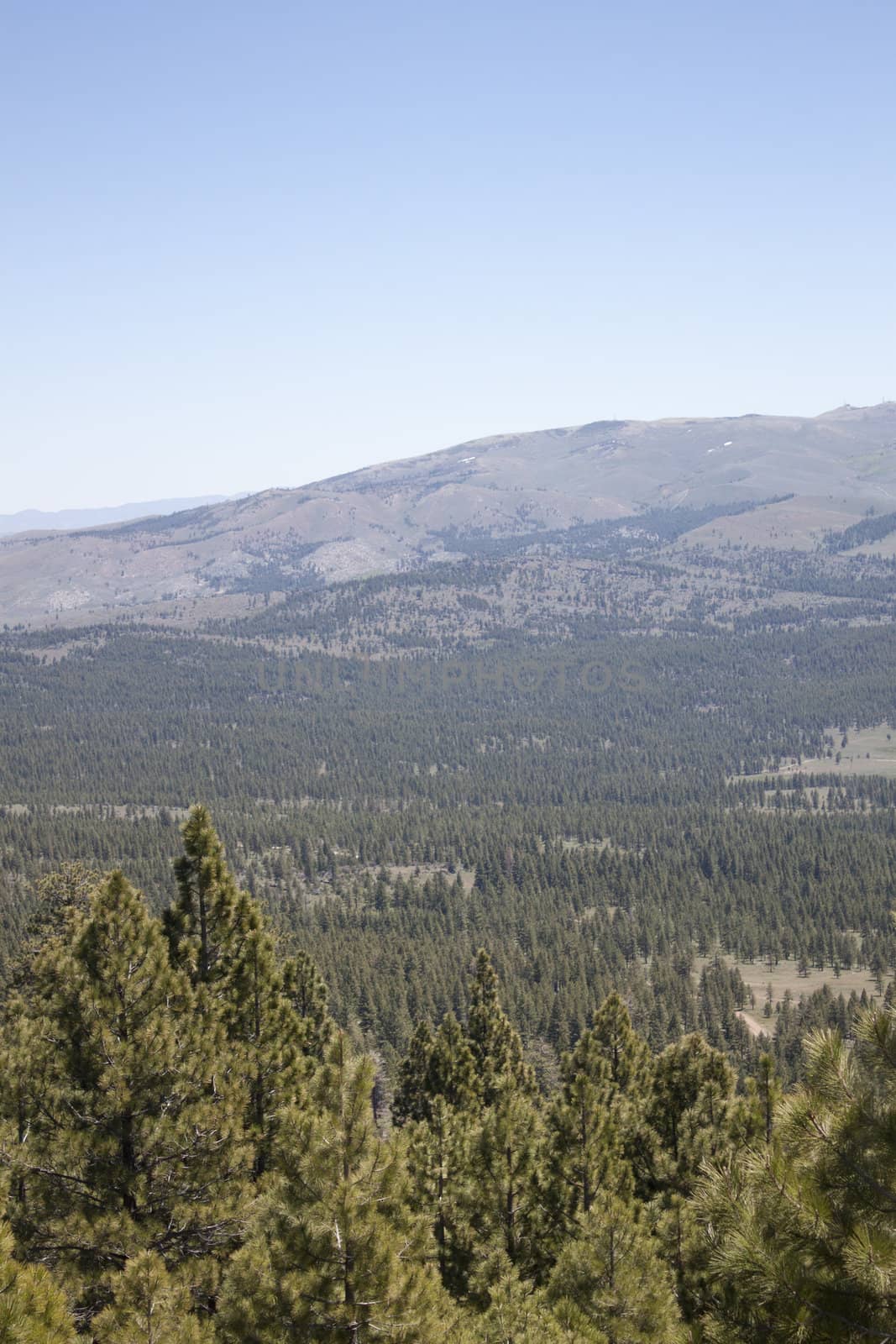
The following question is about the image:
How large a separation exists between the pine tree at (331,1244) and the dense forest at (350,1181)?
0.04m

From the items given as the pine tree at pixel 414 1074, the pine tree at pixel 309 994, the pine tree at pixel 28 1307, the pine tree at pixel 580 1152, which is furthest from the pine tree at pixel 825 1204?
the pine tree at pixel 414 1074

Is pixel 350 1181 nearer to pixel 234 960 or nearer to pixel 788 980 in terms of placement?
pixel 234 960

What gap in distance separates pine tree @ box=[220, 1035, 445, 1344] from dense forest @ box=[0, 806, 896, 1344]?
0.04m

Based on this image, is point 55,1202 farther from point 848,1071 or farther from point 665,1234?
point 848,1071

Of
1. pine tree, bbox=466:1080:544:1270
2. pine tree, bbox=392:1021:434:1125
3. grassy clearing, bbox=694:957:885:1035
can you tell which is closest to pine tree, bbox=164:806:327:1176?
pine tree, bbox=466:1080:544:1270

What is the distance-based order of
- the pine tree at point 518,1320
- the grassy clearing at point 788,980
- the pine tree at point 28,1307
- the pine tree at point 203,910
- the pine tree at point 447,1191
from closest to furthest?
the pine tree at point 28,1307, the pine tree at point 518,1320, the pine tree at point 203,910, the pine tree at point 447,1191, the grassy clearing at point 788,980

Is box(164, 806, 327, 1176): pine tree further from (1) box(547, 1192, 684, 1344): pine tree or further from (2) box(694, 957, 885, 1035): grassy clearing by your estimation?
(2) box(694, 957, 885, 1035): grassy clearing

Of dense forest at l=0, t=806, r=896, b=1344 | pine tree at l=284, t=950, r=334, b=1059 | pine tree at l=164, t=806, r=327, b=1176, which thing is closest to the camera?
dense forest at l=0, t=806, r=896, b=1344

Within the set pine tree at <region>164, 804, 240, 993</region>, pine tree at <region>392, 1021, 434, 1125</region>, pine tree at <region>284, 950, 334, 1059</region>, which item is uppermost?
pine tree at <region>164, 804, 240, 993</region>

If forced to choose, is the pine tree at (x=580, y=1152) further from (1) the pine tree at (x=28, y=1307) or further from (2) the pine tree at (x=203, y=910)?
(1) the pine tree at (x=28, y=1307)

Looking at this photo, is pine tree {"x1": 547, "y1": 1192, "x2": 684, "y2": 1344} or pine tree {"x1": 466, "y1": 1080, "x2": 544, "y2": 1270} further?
pine tree {"x1": 466, "y1": 1080, "x2": 544, "y2": 1270}

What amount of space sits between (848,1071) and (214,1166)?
17037 mm

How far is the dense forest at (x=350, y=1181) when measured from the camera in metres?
11.9

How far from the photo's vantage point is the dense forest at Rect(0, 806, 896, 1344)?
11.9 metres
